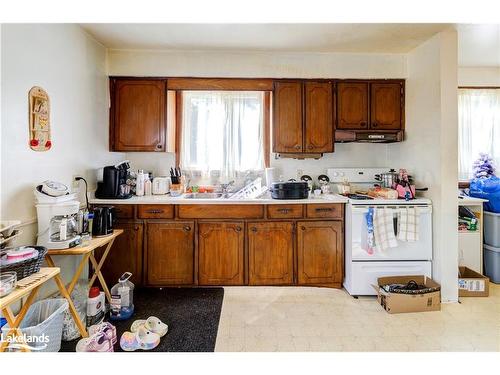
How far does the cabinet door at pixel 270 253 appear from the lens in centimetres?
280

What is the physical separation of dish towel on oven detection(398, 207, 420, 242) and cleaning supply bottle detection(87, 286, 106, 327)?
2609 mm

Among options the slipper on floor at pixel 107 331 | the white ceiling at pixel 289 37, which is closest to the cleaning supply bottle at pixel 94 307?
the slipper on floor at pixel 107 331

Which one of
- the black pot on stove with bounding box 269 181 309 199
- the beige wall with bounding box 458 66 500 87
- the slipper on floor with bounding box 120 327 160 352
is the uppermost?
the beige wall with bounding box 458 66 500 87

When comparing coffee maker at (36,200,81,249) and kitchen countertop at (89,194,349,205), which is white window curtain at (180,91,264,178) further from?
coffee maker at (36,200,81,249)

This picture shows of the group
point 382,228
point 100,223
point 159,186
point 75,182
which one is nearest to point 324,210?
point 382,228

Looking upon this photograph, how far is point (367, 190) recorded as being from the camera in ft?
11.1

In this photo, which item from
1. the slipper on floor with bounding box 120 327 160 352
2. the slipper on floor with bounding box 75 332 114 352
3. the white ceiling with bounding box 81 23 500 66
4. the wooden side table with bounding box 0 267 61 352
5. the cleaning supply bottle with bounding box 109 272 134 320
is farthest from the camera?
the white ceiling with bounding box 81 23 500 66

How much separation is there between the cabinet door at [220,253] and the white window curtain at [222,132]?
838 mm

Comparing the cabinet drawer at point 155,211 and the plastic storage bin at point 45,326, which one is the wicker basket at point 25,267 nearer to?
the plastic storage bin at point 45,326

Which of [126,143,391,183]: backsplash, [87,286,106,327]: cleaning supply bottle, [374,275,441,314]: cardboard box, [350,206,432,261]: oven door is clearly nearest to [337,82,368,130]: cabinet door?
[126,143,391,183]: backsplash

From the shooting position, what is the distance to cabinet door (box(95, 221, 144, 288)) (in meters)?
2.78
